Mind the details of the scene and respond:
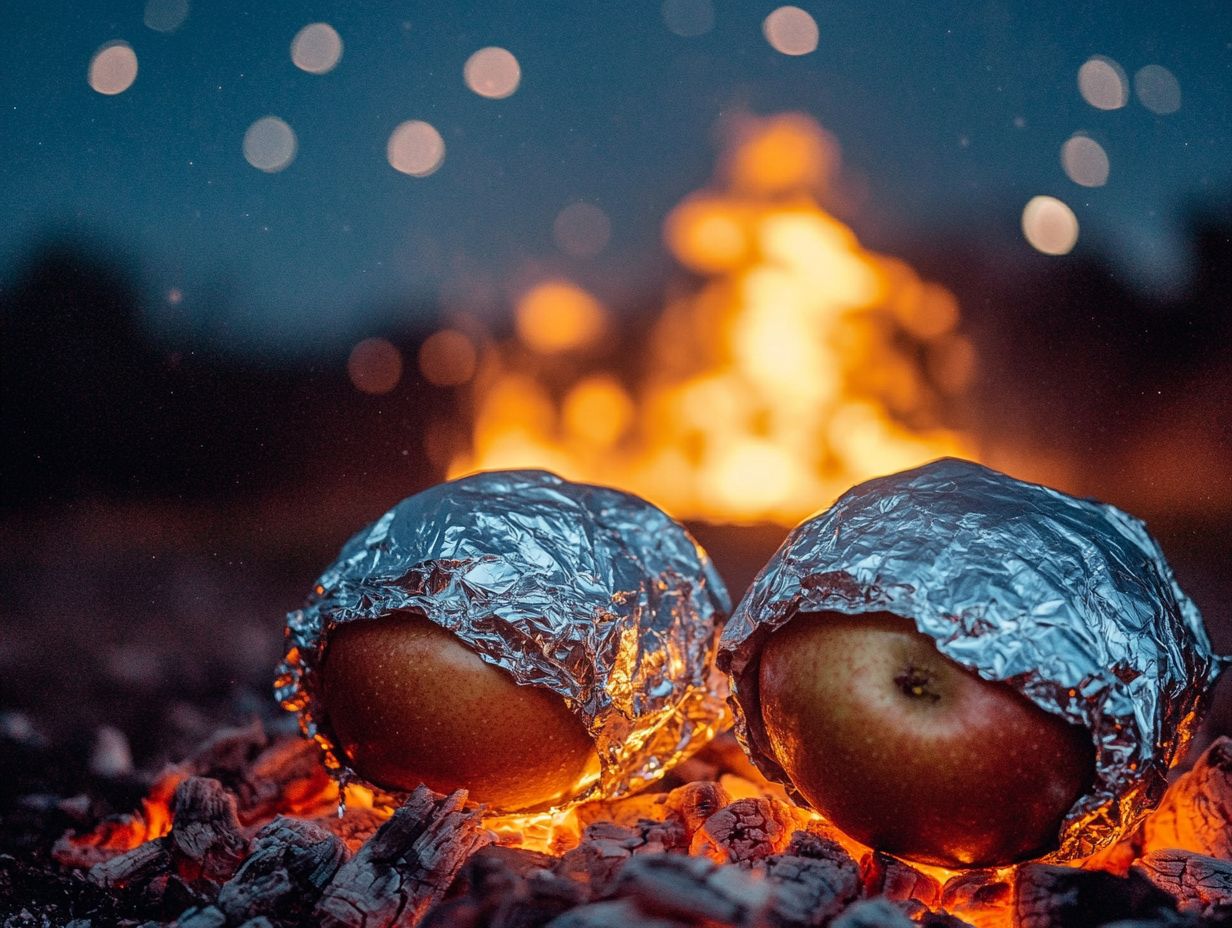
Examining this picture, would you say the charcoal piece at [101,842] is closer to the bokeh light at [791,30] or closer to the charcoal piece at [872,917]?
the charcoal piece at [872,917]

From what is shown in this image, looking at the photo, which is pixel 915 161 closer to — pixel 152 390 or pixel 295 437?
pixel 295 437

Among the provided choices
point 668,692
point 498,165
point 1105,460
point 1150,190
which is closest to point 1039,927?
point 668,692

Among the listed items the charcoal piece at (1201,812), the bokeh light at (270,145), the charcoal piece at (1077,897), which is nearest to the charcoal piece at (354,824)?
the charcoal piece at (1077,897)

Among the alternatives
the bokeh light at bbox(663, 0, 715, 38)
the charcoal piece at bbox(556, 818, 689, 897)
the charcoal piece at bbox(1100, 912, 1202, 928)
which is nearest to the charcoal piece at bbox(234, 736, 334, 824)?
the charcoal piece at bbox(556, 818, 689, 897)

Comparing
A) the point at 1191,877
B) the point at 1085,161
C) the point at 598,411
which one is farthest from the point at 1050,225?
the point at 1191,877

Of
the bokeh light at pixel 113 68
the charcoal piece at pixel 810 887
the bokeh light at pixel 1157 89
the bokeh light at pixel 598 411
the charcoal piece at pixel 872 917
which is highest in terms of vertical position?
the bokeh light at pixel 1157 89

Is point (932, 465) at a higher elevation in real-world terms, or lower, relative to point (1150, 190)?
lower

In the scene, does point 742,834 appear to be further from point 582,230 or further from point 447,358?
point 582,230

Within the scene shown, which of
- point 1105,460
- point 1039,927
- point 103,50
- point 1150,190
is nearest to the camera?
point 1039,927
